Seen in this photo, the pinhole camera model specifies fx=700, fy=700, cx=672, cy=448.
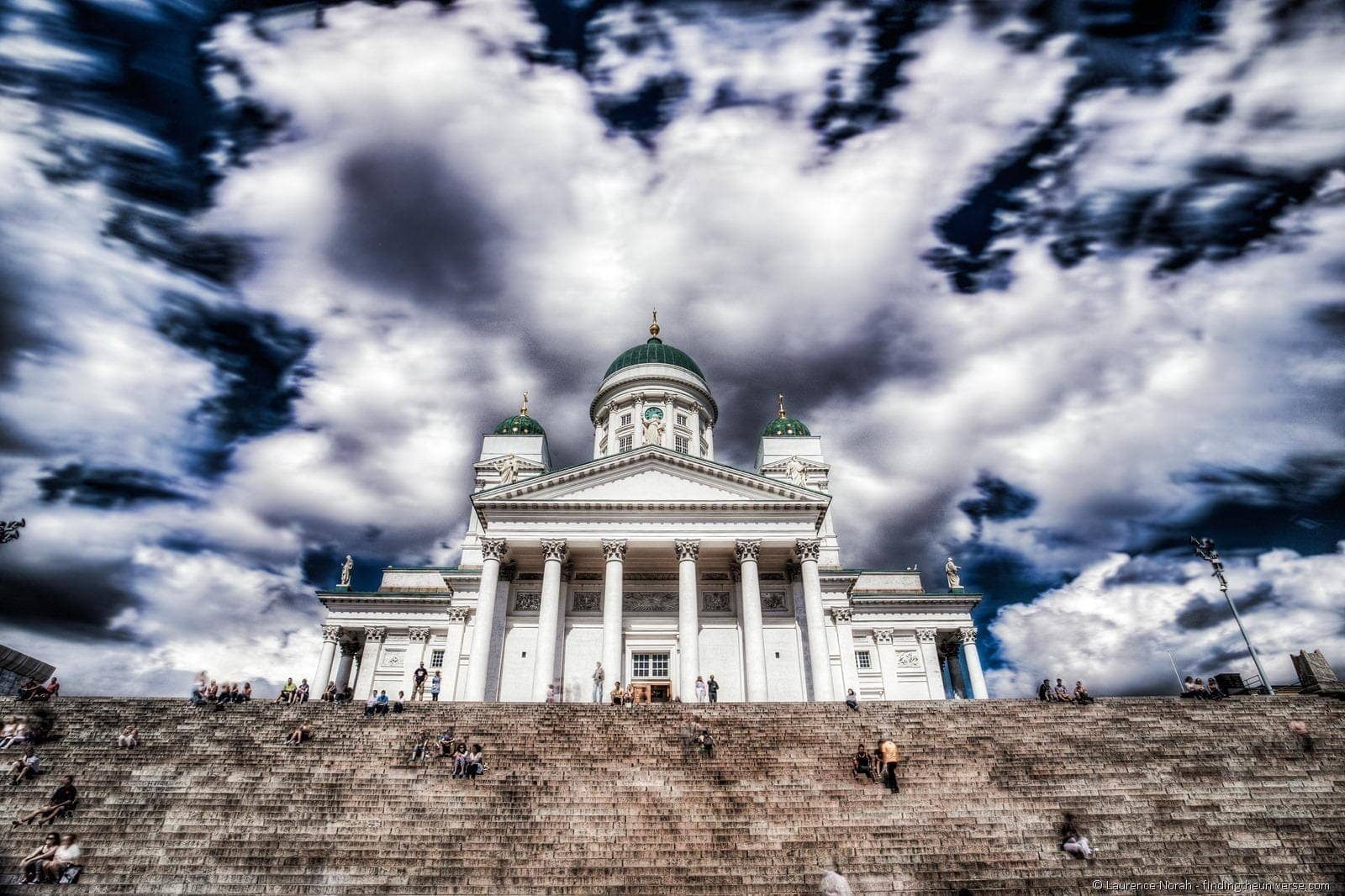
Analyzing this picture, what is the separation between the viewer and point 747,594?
28656 mm

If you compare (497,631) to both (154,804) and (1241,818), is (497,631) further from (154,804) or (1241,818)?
(1241,818)

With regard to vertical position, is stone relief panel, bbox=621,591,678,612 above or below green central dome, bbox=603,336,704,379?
below

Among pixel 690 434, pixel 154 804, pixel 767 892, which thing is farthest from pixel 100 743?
pixel 690 434

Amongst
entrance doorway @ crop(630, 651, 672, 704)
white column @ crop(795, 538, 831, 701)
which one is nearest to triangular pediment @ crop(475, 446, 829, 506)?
white column @ crop(795, 538, 831, 701)

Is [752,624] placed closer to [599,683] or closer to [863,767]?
[599,683]

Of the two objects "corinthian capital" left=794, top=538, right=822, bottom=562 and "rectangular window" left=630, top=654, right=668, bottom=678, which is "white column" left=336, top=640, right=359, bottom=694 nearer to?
"rectangular window" left=630, top=654, right=668, bottom=678

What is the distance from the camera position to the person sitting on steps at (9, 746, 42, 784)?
50.5 ft

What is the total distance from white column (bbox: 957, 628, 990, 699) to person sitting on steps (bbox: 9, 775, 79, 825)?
37.7 metres

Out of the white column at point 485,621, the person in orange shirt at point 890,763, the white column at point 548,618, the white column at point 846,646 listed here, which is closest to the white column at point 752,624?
the white column at point 846,646

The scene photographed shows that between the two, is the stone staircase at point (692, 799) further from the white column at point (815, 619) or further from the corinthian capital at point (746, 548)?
the corinthian capital at point (746, 548)

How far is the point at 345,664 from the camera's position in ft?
128

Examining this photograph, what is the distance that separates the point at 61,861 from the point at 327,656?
86.8ft

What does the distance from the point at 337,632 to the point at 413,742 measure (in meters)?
23.2

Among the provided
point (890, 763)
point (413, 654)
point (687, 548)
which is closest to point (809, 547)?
point (687, 548)
